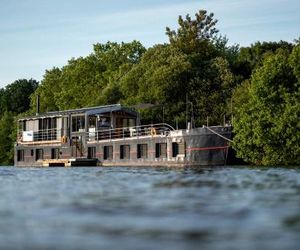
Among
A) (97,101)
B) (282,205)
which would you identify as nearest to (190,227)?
(282,205)

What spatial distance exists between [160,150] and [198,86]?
670 inches

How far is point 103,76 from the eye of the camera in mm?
78500

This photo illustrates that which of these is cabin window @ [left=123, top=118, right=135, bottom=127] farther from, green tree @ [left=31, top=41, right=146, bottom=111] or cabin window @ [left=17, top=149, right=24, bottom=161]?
green tree @ [left=31, top=41, right=146, bottom=111]

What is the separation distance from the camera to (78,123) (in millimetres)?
50938

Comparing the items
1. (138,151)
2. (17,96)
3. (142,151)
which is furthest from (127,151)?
(17,96)

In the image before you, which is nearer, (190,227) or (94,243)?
(94,243)

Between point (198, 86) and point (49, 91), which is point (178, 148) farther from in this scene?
point (49, 91)

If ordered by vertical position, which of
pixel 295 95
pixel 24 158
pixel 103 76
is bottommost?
pixel 24 158

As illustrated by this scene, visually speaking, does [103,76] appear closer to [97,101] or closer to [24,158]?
[97,101]

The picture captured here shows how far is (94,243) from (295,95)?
34.8 m

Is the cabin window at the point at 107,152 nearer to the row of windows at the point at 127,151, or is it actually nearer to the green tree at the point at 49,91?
the row of windows at the point at 127,151

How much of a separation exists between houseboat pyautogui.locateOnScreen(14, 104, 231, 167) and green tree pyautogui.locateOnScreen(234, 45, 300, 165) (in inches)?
71.2

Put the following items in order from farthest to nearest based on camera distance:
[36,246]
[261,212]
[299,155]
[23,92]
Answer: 1. [23,92]
2. [299,155]
3. [261,212]
4. [36,246]

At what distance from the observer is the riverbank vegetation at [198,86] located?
39.9m
